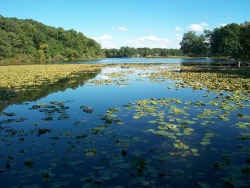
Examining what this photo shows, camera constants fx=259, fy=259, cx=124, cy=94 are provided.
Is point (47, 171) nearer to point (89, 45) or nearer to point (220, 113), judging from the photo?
point (220, 113)

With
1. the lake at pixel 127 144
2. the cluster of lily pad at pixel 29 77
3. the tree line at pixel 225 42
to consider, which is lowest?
the lake at pixel 127 144

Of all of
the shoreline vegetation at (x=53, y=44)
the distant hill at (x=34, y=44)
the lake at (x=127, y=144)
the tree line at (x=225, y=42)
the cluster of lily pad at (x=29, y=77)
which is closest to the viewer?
the lake at (x=127, y=144)

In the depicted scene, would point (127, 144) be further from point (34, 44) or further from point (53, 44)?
point (53, 44)

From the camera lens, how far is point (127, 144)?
7906 mm

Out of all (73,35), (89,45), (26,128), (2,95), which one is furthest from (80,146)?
(89,45)

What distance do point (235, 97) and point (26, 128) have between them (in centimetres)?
1111

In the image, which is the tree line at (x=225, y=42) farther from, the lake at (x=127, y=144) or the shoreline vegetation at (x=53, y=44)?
the lake at (x=127, y=144)

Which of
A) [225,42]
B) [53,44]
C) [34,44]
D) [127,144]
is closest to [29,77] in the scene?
[127,144]

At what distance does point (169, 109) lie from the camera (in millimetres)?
12336

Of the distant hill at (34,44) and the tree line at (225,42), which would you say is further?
the tree line at (225,42)

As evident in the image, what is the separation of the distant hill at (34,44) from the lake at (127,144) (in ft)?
253

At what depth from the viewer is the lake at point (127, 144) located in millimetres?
5793

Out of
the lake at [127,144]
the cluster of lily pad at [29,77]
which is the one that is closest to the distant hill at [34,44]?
the cluster of lily pad at [29,77]

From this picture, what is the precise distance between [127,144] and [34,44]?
11518 centimetres
